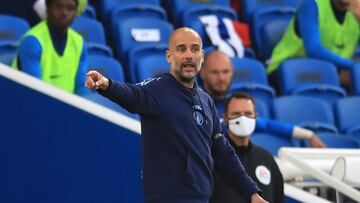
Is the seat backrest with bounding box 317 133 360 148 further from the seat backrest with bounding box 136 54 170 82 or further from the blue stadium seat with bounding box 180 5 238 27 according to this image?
the blue stadium seat with bounding box 180 5 238 27

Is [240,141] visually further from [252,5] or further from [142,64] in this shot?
[252,5]

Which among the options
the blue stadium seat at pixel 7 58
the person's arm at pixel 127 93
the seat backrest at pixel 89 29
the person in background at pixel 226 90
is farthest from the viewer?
the seat backrest at pixel 89 29

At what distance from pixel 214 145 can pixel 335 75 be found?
12.5 feet

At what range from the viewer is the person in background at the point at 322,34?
8.77 meters

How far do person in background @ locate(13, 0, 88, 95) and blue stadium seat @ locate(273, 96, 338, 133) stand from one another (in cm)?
147

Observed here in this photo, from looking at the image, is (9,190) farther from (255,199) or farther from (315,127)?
(315,127)

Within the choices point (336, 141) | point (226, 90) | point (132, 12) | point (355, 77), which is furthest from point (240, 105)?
point (132, 12)

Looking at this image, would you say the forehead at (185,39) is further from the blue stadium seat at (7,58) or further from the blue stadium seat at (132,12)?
the blue stadium seat at (132,12)

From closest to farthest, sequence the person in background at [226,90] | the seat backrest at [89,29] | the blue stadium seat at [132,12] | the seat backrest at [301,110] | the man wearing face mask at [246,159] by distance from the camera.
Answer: the man wearing face mask at [246,159]
the person in background at [226,90]
the seat backrest at [301,110]
the seat backrest at [89,29]
the blue stadium seat at [132,12]

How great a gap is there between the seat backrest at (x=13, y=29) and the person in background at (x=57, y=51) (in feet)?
1.62

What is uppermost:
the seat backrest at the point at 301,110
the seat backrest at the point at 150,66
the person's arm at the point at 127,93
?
the person's arm at the point at 127,93

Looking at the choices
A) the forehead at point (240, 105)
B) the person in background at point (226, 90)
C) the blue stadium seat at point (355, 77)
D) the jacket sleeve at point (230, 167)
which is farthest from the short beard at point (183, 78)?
the blue stadium seat at point (355, 77)

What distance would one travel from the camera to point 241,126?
629 cm

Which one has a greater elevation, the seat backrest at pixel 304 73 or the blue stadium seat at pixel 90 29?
the blue stadium seat at pixel 90 29
